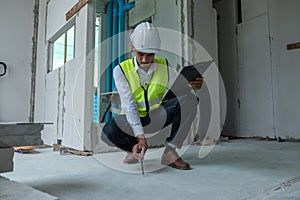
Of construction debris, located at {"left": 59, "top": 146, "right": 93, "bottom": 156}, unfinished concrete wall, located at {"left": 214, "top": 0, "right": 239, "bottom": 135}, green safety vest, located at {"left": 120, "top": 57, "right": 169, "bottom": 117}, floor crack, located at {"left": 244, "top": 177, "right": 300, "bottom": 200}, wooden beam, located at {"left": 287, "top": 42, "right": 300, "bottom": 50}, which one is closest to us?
floor crack, located at {"left": 244, "top": 177, "right": 300, "bottom": 200}

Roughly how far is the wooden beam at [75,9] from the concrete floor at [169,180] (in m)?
1.44

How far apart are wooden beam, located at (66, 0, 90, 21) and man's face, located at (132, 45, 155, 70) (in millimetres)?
1100

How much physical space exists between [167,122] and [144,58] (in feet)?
1.41

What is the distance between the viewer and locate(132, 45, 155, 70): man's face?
1554mm

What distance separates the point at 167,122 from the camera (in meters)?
1.71

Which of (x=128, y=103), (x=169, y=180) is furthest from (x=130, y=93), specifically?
(x=169, y=180)

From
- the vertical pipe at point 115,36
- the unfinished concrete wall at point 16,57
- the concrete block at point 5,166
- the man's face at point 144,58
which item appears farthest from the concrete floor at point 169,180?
the vertical pipe at point 115,36

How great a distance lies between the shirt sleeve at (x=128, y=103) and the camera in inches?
58.3

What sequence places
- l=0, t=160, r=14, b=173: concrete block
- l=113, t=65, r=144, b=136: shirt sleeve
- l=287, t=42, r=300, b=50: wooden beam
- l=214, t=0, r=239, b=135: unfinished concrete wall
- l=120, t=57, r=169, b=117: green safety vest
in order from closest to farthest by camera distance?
l=0, t=160, r=14, b=173: concrete block → l=113, t=65, r=144, b=136: shirt sleeve → l=120, t=57, r=169, b=117: green safety vest → l=287, t=42, r=300, b=50: wooden beam → l=214, t=0, r=239, b=135: unfinished concrete wall

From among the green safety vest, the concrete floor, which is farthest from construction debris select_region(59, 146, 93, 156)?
the green safety vest

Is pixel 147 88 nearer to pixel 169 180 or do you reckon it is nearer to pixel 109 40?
pixel 169 180

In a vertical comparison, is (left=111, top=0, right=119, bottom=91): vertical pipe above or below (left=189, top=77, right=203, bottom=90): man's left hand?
above

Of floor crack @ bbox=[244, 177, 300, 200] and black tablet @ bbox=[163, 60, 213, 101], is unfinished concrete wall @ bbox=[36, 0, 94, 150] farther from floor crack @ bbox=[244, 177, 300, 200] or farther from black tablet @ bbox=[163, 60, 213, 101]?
floor crack @ bbox=[244, 177, 300, 200]

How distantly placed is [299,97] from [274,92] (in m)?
0.33
